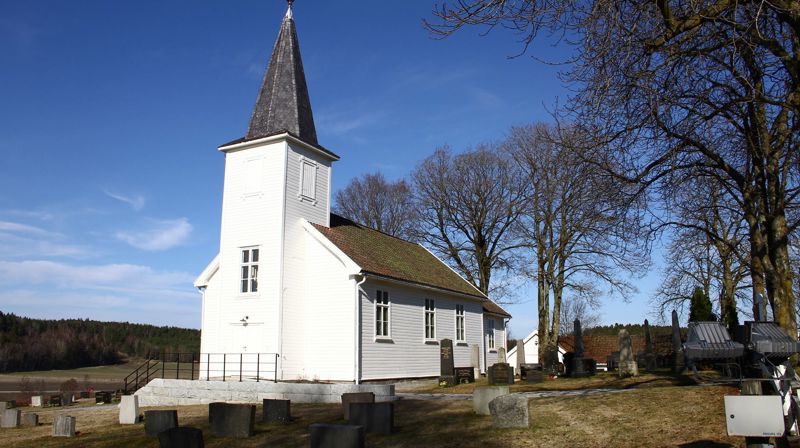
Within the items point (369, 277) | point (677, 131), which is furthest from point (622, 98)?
point (369, 277)

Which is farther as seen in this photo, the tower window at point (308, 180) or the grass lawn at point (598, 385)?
the tower window at point (308, 180)

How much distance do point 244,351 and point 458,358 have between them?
1072 centimetres

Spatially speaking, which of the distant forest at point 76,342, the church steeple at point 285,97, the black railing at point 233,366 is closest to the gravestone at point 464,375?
the black railing at point 233,366

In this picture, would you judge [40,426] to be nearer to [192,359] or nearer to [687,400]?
[192,359]

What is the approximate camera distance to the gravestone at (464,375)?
24.4 m

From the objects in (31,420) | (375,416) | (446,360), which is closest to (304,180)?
(446,360)

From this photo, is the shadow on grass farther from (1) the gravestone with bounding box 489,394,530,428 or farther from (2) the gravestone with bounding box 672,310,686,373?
(2) the gravestone with bounding box 672,310,686,373

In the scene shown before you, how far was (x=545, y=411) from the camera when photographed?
530 inches

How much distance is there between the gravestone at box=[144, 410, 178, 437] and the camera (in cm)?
1333

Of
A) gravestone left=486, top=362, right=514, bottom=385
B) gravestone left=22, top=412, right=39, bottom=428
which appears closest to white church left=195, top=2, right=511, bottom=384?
gravestone left=486, top=362, right=514, bottom=385

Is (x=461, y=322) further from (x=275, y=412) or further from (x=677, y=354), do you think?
(x=275, y=412)

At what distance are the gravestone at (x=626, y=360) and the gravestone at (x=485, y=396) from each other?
11.2 metres

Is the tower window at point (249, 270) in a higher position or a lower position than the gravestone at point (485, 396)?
higher

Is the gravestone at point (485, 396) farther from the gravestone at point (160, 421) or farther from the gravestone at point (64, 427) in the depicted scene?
the gravestone at point (64, 427)
